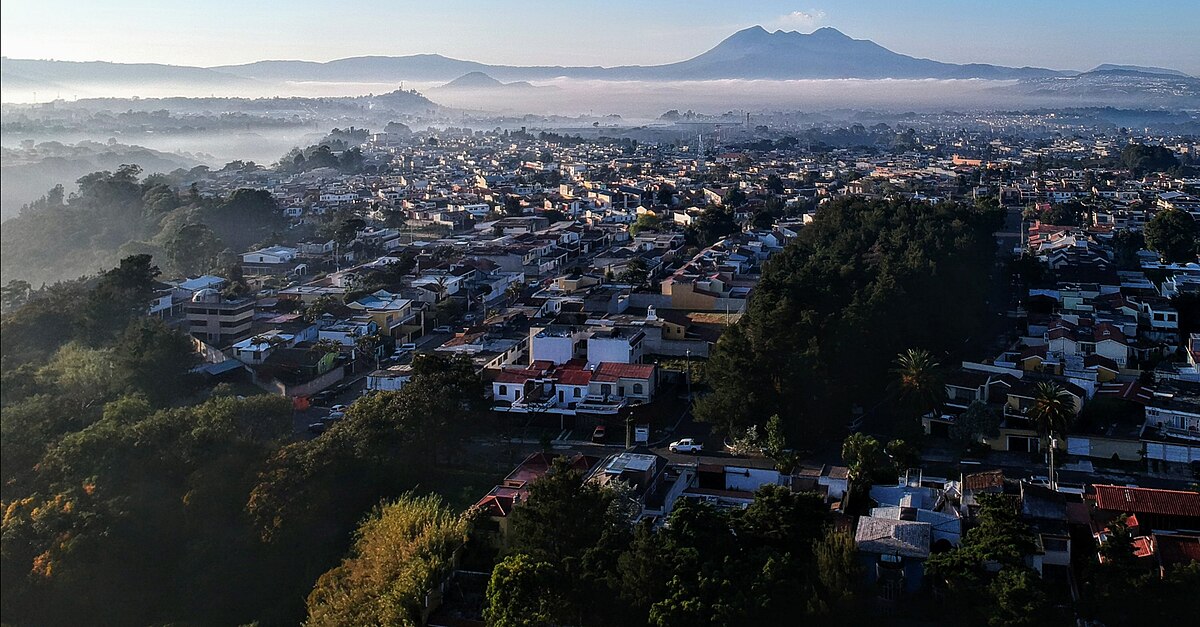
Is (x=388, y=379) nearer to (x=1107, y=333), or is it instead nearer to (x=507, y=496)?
(x=507, y=496)

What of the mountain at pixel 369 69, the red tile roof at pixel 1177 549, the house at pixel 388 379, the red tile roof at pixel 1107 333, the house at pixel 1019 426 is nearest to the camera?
the red tile roof at pixel 1177 549

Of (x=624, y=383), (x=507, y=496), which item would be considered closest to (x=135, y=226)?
(x=624, y=383)

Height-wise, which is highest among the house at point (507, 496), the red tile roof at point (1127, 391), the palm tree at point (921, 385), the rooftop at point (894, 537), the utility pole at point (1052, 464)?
the palm tree at point (921, 385)

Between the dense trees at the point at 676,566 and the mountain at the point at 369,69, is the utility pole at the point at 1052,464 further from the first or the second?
the mountain at the point at 369,69

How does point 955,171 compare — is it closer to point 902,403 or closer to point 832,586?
point 902,403

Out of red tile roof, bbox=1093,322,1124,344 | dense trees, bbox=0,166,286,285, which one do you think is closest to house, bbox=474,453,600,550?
red tile roof, bbox=1093,322,1124,344

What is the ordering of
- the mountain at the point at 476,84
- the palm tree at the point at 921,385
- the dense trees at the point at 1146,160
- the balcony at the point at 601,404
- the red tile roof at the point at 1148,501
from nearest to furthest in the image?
the red tile roof at the point at 1148,501 → the palm tree at the point at 921,385 → the balcony at the point at 601,404 → the dense trees at the point at 1146,160 → the mountain at the point at 476,84

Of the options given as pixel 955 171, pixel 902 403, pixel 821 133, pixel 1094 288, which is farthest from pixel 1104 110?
pixel 902 403

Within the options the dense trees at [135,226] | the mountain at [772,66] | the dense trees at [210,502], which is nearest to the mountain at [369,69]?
the mountain at [772,66]
